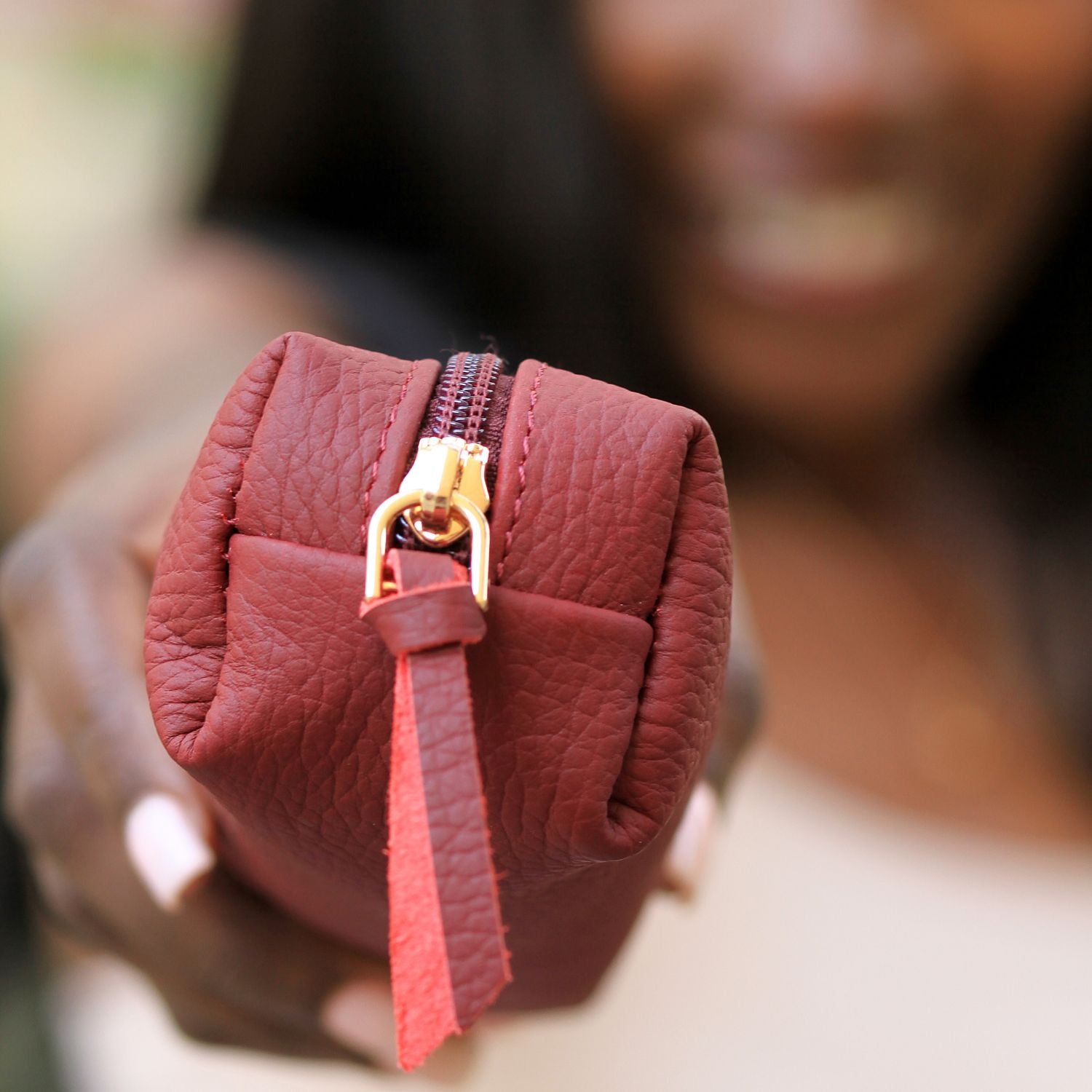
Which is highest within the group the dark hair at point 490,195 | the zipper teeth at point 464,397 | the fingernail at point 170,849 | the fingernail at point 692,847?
the zipper teeth at point 464,397

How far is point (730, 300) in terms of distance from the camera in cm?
86

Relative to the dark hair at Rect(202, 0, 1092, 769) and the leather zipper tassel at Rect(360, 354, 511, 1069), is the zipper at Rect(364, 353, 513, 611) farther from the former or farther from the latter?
the dark hair at Rect(202, 0, 1092, 769)

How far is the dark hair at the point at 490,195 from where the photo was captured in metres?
0.82

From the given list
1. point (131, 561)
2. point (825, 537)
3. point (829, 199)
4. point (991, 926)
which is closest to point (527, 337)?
point (829, 199)

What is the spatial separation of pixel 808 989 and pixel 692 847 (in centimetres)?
50

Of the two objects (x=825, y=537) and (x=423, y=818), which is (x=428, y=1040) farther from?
(x=825, y=537)

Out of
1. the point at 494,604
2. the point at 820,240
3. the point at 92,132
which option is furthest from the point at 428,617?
the point at 92,132

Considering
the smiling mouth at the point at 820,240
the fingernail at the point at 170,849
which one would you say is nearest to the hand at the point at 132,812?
the fingernail at the point at 170,849

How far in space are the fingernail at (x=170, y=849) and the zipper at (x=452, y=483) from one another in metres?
0.19

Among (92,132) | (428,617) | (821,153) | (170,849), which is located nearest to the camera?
(428,617)

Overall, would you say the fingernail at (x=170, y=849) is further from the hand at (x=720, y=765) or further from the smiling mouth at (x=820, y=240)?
the smiling mouth at (x=820, y=240)

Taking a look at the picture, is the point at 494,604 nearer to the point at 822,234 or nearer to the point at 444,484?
the point at 444,484

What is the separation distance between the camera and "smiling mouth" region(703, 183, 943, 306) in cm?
79

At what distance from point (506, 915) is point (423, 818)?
3.4 inches
